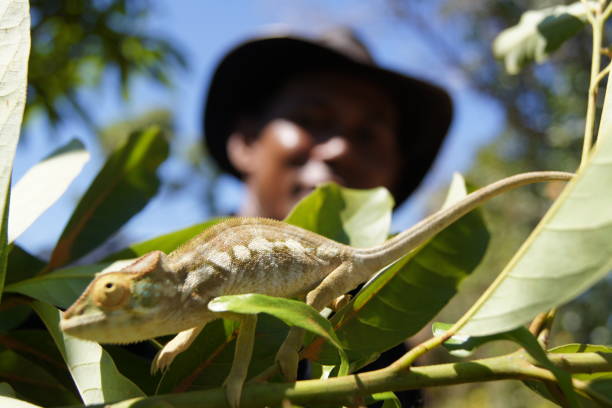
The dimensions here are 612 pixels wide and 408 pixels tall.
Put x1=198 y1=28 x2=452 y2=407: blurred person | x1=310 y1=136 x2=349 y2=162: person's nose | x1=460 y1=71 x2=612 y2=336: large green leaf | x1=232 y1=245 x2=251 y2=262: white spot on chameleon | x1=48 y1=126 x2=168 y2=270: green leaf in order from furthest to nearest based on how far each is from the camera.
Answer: x1=198 y1=28 x2=452 y2=407: blurred person
x1=310 y1=136 x2=349 y2=162: person's nose
x1=48 y1=126 x2=168 y2=270: green leaf
x1=232 y1=245 x2=251 y2=262: white spot on chameleon
x1=460 y1=71 x2=612 y2=336: large green leaf

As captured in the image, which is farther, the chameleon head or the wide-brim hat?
the wide-brim hat

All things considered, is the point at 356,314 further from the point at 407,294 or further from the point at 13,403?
the point at 13,403

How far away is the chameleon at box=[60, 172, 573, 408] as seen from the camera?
0.53 metres

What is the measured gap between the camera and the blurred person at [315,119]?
2891mm

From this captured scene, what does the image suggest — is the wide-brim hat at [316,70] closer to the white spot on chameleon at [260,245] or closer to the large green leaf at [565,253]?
the white spot on chameleon at [260,245]

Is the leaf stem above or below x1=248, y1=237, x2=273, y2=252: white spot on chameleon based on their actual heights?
above

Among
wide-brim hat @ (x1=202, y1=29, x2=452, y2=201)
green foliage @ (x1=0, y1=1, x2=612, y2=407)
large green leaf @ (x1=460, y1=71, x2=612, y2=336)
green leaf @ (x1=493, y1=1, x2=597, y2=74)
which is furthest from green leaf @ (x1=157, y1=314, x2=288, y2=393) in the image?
wide-brim hat @ (x1=202, y1=29, x2=452, y2=201)

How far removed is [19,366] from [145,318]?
261 mm

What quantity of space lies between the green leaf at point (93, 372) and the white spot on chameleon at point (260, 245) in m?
0.19

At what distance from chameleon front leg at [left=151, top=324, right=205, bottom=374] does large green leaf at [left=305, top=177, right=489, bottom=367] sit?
128 mm

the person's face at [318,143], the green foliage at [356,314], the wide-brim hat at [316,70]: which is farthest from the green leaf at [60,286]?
the wide-brim hat at [316,70]

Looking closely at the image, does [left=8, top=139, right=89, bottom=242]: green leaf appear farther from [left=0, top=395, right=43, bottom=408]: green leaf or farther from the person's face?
the person's face

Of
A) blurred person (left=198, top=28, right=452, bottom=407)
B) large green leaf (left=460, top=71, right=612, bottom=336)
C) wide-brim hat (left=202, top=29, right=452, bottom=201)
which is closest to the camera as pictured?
large green leaf (left=460, top=71, right=612, bottom=336)

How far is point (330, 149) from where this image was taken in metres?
2.81
